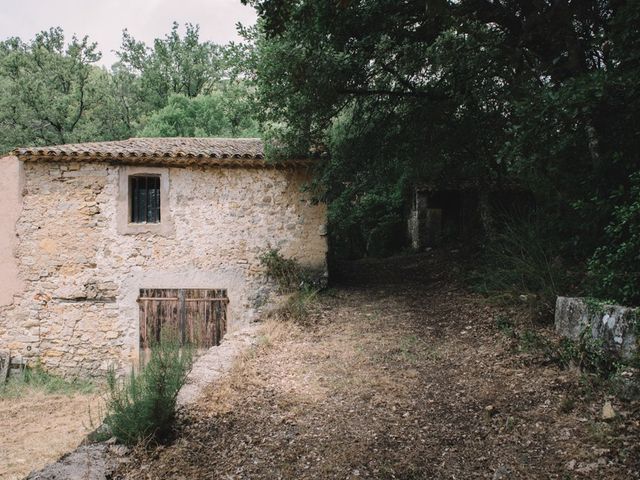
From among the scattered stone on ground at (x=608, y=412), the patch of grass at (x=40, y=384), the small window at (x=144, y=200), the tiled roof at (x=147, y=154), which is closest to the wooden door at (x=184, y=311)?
the patch of grass at (x=40, y=384)

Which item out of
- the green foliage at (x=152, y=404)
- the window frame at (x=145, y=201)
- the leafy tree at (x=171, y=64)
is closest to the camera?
the green foliage at (x=152, y=404)

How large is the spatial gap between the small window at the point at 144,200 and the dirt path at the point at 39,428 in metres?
3.43

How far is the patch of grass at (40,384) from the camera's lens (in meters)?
8.30

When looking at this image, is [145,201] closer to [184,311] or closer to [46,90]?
[184,311]

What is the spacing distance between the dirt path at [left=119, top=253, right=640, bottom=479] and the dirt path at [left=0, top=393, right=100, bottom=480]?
6.77 feet

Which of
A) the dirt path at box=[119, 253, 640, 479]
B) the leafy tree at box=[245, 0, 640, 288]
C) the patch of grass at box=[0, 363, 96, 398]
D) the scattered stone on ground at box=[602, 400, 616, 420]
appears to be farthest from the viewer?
the patch of grass at box=[0, 363, 96, 398]

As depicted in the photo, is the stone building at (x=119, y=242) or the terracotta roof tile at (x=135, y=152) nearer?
the terracotta roof tile at (x=135, y=152)

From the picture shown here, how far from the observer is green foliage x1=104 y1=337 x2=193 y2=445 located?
11.7ft

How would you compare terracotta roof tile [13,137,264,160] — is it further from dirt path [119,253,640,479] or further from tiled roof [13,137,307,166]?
dirt path [119,253,640,479]

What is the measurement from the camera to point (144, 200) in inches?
356

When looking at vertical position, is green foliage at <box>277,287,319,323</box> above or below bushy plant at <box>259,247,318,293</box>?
below

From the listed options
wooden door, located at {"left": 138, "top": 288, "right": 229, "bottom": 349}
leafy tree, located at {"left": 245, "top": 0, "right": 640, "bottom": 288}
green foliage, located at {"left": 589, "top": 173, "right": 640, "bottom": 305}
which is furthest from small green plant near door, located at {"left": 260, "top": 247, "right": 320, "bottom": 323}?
green foliage, located at {"left": 589, "top": 173, "right": 640, "bottom": 305}

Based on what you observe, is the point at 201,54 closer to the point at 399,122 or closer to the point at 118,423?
the point at 399,122

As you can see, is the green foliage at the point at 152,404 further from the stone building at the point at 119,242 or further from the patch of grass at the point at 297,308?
the stone building at the point at 119,242
